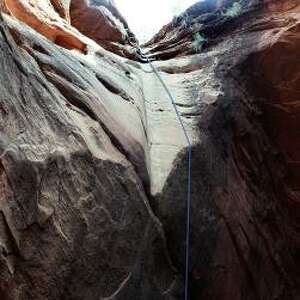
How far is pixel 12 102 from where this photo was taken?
336 cm

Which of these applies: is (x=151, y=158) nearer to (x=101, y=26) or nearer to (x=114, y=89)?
(x=114, y=89)

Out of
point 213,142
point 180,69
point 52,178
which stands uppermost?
point 52,178

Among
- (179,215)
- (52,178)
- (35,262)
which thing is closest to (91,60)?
(179,215)

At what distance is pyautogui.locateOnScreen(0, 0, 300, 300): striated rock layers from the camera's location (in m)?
3.26

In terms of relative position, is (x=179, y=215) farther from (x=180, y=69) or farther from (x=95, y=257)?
(x=180, y=69)

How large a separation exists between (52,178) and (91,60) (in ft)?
9.91

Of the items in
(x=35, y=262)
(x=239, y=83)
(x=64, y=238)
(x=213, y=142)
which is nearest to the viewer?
(x=35, y=262)

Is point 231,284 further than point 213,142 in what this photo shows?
No

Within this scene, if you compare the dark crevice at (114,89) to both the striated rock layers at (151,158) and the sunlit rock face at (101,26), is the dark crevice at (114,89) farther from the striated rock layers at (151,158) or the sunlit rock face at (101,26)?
the sunlit rock face at (101,26)

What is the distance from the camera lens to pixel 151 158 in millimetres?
5051

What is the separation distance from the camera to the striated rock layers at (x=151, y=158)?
3262mm

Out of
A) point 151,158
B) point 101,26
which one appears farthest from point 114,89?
point 101,26

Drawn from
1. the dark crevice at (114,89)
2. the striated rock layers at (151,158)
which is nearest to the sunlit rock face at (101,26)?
the striated rock layers at (151,158)

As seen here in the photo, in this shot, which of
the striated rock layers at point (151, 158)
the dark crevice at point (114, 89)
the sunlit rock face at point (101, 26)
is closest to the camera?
the striated rock layers at point (151, 158)
